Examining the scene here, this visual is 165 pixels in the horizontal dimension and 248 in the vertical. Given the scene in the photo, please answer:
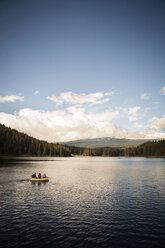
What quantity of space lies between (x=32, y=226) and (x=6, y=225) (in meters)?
3.18

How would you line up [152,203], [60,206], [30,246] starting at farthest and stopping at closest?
[152,203], [60,206], [30,246]

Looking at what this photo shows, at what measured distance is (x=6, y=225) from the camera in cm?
2419

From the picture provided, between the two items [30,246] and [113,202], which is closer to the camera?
[30,246]

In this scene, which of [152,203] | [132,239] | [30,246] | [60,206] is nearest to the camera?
[30,246]

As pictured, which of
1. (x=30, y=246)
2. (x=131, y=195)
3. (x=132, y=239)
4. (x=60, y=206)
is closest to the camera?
(x=30, y=246)

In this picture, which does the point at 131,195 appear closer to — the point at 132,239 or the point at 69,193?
the point at 69,193

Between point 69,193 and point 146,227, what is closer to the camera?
point 146,227

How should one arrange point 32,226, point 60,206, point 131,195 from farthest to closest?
point 131,195
point 60,206
point 32,226

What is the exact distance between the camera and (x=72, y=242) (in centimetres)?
2005

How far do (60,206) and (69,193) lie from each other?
10.5 m

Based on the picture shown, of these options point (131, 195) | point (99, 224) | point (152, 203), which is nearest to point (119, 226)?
point (99, 224)

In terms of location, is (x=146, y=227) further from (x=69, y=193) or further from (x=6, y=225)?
(x=69, y=193)

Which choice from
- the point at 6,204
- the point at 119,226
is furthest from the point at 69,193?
the point at 119,226

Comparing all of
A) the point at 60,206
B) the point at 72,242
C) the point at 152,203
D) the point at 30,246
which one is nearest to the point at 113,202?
the point at 152,203
